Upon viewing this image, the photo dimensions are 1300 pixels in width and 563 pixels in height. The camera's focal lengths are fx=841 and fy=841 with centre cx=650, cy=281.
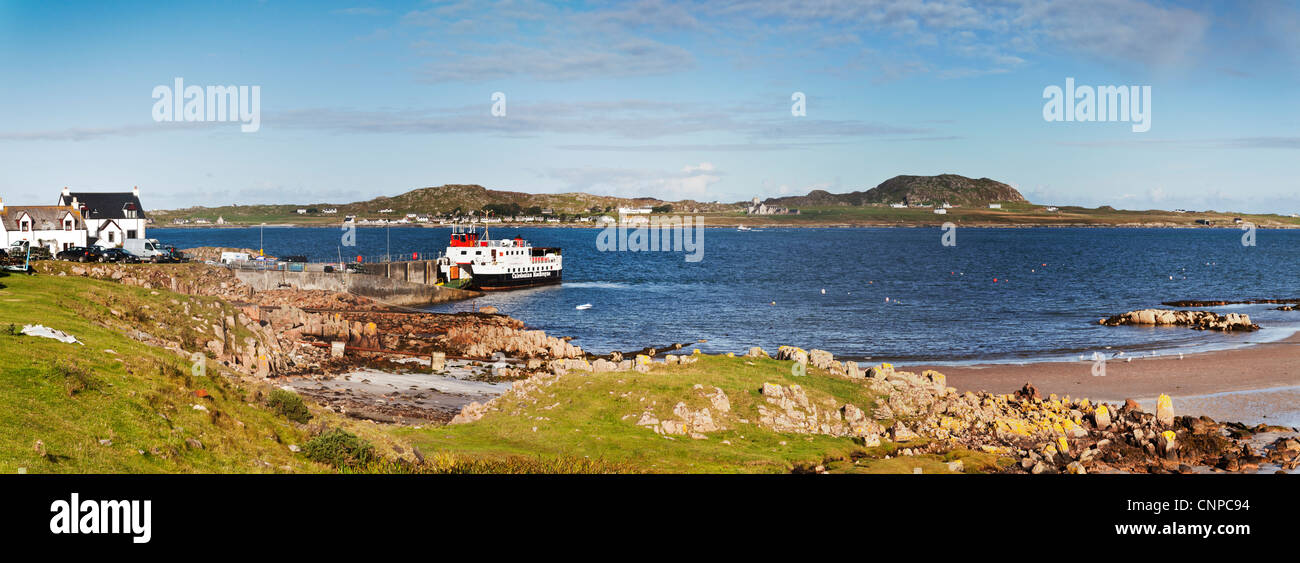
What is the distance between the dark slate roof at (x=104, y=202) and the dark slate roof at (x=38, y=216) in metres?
9.20

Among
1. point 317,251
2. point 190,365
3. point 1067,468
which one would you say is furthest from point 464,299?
point 317,251

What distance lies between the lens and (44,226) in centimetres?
7062

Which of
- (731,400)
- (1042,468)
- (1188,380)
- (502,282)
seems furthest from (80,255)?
(1188,380)

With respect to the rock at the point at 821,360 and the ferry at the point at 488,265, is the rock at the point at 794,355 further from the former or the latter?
the ferry at the point at 488,265

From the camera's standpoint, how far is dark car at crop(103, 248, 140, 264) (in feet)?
198

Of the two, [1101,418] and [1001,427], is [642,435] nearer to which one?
[1001,427]

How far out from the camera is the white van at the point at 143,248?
2719 inches

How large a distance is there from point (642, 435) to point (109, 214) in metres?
82.4

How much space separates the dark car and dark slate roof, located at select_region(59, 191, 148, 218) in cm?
2271

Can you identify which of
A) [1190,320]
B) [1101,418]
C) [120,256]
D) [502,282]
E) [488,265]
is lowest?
[1101,418]

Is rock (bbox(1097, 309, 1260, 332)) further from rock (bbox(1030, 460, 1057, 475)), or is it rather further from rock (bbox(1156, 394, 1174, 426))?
rock (bbox(1030, 460, 1057, 475))

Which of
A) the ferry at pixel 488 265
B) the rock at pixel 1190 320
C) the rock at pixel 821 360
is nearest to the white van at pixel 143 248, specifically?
the ferry at pixel 488 265

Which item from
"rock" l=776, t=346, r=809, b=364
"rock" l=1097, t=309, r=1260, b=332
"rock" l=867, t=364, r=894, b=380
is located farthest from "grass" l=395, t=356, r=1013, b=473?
"rock" l=1097, t=309, r=1260, b=332
